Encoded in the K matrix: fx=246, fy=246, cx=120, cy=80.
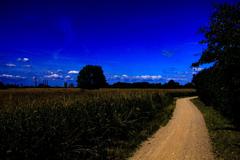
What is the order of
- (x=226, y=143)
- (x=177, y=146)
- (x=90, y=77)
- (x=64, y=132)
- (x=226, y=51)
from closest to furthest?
(x=64, y=132) < (x=177, y=146) < (x=226, y=143) < (x=226, y=51) < (x=90, y=77)

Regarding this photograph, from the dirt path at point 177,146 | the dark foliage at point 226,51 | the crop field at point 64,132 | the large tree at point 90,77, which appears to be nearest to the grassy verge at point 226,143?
the dirt path at point 177,146

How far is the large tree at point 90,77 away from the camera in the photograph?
8481 centimetres

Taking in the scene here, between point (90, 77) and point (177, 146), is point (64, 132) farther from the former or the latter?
point (90, 77)

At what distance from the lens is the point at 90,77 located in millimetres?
85500

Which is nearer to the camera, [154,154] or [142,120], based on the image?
[154,154]

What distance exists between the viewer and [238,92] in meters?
11.7

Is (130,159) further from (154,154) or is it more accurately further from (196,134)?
(196,134)

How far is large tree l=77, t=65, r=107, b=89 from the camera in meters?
84.8

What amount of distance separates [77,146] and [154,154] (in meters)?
2.74

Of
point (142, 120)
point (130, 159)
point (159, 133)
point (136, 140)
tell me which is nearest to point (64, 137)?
point (130, 159)

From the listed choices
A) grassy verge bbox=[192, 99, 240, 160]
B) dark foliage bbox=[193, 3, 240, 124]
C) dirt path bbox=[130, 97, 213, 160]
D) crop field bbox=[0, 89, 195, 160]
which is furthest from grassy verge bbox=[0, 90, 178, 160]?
dark foliage bbox=[193, 3, 240, 124]

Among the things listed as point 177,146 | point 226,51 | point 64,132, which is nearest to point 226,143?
point 177,146

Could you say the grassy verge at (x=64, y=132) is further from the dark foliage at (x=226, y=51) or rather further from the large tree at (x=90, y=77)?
the large tree at (x=90, y=77)

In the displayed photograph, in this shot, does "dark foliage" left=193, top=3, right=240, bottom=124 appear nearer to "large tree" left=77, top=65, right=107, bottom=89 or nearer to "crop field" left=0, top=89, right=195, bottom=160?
"crop field" left=0, top=89, right=195, bottom=160
